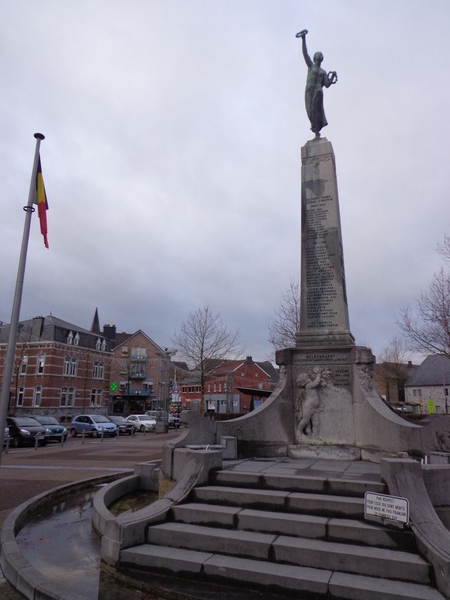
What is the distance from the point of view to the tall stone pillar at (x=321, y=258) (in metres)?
9.13

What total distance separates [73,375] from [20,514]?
4960 centimetres

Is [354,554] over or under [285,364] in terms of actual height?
under

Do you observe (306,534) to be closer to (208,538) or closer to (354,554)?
(354,554)

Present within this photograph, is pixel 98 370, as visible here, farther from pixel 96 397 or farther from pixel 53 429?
pixel 53 429

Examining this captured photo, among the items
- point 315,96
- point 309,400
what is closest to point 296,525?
point 309,400

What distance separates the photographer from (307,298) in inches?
376

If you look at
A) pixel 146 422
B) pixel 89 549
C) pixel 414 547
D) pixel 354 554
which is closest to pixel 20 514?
pixel 89 549

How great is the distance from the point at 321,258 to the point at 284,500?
223 inches

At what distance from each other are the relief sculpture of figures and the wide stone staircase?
853 cm

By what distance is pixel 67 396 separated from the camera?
5262 cm

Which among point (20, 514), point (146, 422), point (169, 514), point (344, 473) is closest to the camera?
point (169, 514)

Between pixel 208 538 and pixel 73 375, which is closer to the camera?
pixel 208 538

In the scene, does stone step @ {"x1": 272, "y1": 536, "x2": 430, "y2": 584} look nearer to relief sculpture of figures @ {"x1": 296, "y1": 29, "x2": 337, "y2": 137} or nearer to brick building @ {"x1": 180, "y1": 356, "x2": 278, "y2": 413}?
relief sculpture of figures @ {"x1": 296, "y1": 29, "x2": 337, "y2": 137}

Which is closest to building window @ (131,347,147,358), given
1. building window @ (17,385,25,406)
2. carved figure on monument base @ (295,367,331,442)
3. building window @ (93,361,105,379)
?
building window @ (93,361,105,379)
